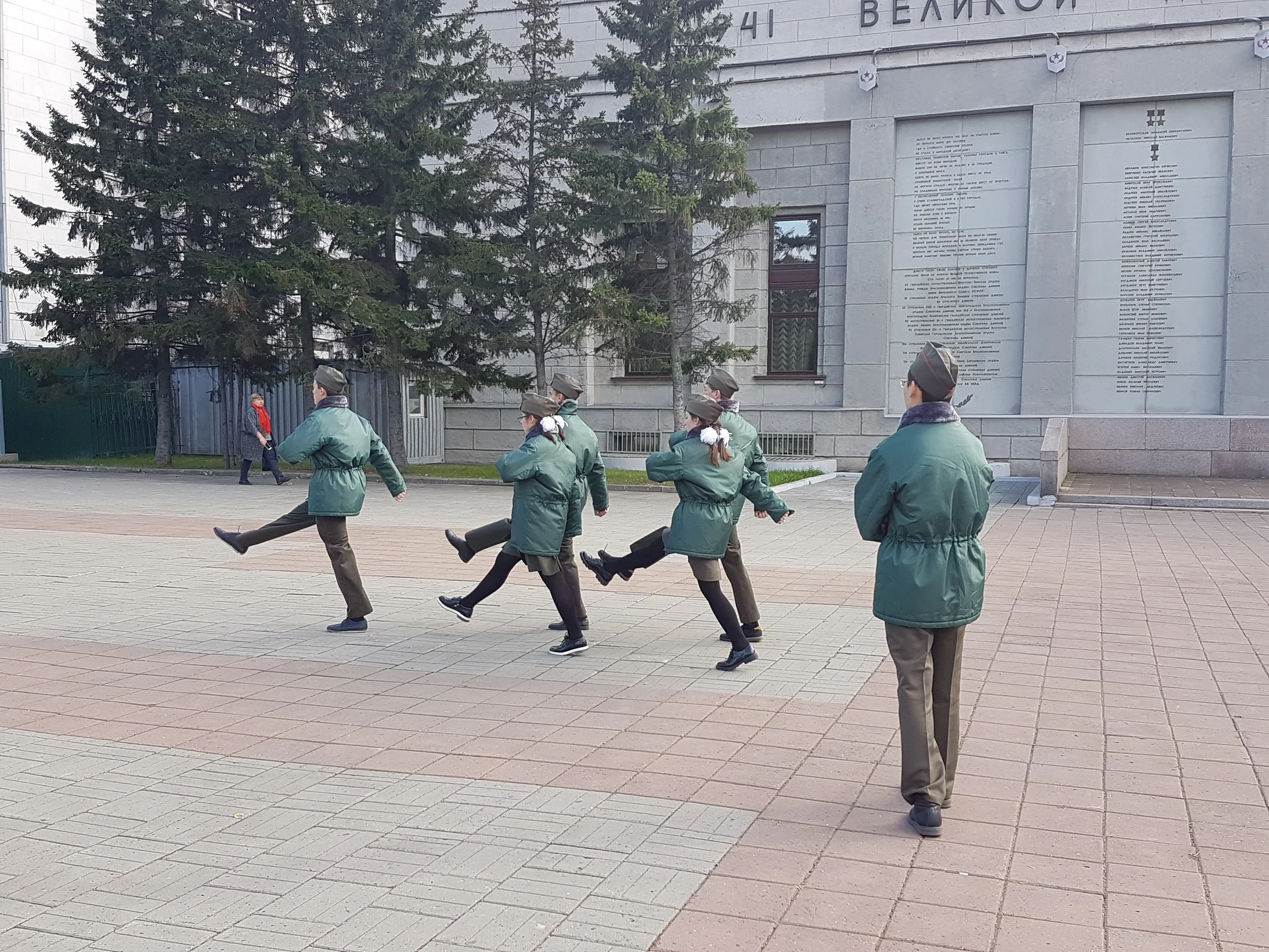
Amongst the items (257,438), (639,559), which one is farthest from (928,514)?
(257,438)

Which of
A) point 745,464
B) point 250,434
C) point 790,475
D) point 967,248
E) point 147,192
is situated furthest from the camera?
point 967,248

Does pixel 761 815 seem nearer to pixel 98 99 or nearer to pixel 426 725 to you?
pixel 426 725

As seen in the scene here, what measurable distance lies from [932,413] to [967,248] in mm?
20162

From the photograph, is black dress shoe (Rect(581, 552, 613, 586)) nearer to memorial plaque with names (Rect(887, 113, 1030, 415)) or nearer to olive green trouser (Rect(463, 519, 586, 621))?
olive green trouser (Rect(463, 519, 586, 621))

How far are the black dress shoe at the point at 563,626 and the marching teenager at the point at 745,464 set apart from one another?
3.19ft

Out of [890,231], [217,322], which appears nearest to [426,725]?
[217,322]

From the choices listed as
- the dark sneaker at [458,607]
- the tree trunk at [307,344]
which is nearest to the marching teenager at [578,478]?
the dark sneaker at [458,607]

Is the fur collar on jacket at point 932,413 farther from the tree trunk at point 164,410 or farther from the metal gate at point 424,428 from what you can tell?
the tree trunk at point 164,410

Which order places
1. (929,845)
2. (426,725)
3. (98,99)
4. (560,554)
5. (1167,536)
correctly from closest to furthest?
(929,845) → (426,725) → (560,554) → (1167,536) → (98,99)

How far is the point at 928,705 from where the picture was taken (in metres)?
4.55

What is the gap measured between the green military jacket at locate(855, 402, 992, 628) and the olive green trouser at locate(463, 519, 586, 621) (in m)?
3.37

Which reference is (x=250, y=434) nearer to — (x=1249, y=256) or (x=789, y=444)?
(x=789, y=444)

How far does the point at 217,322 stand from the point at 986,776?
731 inches

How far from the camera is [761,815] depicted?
4.59 m
